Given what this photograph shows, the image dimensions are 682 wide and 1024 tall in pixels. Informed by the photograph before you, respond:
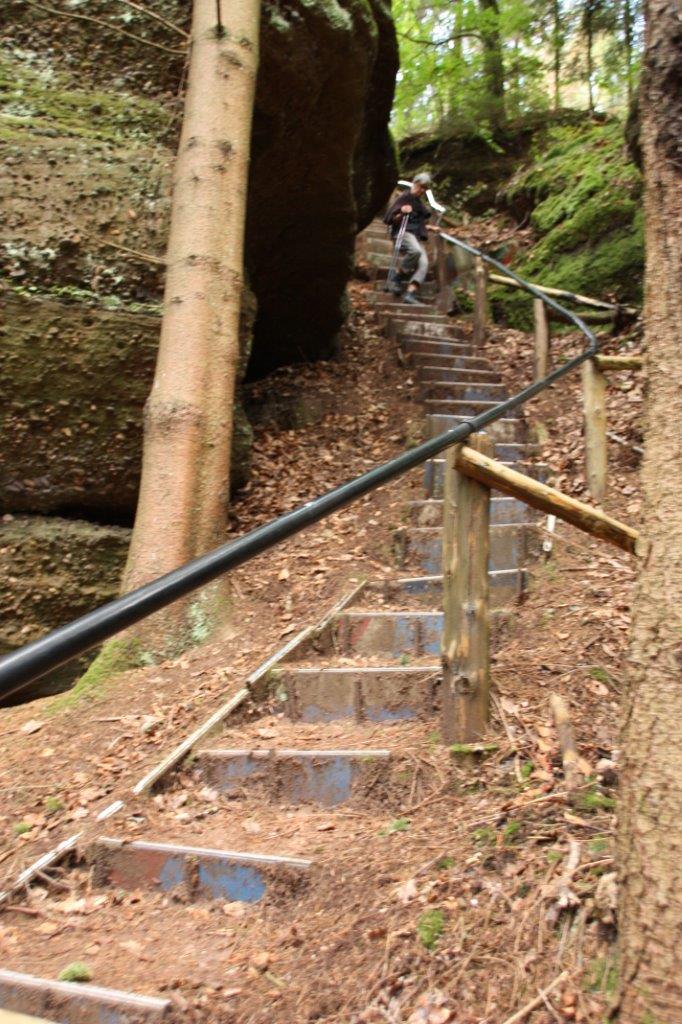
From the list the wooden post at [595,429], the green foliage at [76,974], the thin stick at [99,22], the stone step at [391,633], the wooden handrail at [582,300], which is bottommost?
the green foliage at [76,974]

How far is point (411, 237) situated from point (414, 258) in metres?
0.30

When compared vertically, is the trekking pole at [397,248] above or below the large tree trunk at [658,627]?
above

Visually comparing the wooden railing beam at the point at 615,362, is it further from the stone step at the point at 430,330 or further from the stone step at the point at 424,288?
the stone step at the point at 424,288

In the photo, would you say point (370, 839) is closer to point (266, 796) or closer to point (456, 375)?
point (266, 796)

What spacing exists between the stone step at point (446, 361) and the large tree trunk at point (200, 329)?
4.23 metres

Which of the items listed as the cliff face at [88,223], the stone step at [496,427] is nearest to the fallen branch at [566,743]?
the cliff face at [88,223]

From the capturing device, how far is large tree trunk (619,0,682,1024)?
158 centimetres

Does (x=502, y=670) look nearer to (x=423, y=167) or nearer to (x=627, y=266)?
(x=627, y=266)

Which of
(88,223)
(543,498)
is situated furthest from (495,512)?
(88,223)

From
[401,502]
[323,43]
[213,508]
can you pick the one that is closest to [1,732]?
[213,508]

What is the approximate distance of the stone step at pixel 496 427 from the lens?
7.17 meters

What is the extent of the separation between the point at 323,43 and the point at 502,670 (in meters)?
5.88

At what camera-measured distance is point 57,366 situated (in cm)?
542

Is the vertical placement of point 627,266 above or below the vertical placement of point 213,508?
above
